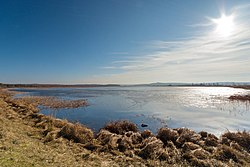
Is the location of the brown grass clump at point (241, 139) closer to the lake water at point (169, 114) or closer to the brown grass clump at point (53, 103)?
the lake water at point (169, 114)

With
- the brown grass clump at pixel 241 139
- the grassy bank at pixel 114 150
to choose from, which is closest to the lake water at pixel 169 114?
the brown grass clump at pixel 241 139

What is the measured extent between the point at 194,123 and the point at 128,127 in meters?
8.28

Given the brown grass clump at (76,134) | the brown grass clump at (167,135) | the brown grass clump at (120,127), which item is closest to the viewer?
the brown grass clump at (76,134)

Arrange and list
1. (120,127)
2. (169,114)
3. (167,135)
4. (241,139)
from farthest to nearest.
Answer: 1. (169,114)
2. (120,127)
3. (167,135)
4. (241,139)

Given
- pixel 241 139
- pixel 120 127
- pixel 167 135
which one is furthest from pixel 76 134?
pixel 241 139

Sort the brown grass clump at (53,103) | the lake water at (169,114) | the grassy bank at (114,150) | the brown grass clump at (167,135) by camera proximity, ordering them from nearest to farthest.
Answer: the grassy bank at (114,150) → the brown grass clump at (167,135) → the lake water at (169,114) → the brown grass clump at (53,103)

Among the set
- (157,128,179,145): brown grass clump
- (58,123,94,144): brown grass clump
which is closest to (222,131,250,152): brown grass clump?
(157,128,179,145): brown grass clump

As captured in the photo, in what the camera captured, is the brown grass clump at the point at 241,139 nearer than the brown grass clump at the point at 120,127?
Yes

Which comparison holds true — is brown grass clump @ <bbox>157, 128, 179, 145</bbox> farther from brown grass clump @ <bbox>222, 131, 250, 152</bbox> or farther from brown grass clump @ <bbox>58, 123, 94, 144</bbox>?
brown grass clump @ <bbox>58, 123, 94, 144</bbox>

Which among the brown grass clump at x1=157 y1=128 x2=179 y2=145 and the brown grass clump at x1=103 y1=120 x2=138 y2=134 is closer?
the brown grass clump at x1=157 y1=128 x2=179 y2=145

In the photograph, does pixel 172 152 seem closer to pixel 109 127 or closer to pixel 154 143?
pixel 154 143

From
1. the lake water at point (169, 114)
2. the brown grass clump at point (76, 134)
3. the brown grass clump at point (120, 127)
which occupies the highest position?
the brown grass clump at point (76, 134)

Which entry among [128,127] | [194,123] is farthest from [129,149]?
[194,123]

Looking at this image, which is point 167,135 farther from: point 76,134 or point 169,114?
point 169,114
